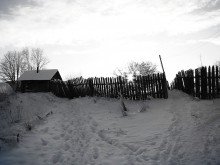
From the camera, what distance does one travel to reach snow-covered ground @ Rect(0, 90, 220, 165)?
12.8ft

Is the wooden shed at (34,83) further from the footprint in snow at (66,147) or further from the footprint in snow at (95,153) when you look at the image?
the footprint in snow at (95,153)

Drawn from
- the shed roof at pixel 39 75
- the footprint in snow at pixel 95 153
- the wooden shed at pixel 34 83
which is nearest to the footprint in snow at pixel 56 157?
the footprint in snow at pixel 95 153

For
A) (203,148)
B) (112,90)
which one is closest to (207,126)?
(203,148)

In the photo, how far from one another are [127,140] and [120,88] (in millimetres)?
6397

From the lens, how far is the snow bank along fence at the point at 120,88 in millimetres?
10344

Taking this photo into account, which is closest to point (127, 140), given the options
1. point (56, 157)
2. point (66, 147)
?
point (66, 147)

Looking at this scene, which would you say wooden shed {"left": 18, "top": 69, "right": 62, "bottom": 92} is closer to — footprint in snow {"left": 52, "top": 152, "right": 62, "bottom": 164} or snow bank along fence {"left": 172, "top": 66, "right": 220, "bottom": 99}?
snow bank along fence {"left": 172, "top": 66, "right": 220, "bottom": 99}

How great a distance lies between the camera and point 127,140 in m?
5.07

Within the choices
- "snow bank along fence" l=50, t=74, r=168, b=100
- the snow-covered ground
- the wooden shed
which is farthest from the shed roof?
the snow-covered ground

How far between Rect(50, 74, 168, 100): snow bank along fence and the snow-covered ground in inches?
108

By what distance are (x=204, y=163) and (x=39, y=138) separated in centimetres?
420

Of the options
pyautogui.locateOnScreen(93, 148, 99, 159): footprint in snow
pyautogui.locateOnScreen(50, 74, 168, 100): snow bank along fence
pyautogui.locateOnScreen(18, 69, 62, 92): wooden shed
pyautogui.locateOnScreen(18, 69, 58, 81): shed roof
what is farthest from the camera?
pyautogui.locateOnScreen(18, 69, 62, 92): wooden shed

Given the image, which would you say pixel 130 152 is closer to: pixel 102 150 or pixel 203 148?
pixel 102 150

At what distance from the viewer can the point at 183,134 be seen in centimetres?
488
